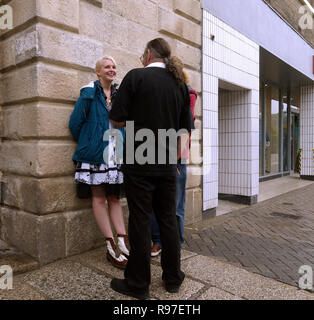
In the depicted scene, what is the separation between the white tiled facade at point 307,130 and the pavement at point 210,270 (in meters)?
6.76

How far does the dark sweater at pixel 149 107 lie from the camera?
2285mm

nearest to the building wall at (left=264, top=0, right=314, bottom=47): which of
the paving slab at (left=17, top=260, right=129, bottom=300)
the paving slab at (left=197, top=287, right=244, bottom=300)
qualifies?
the paving slab at (left=197, top=287, right=244, bottom=300)

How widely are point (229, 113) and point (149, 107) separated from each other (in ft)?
14.8

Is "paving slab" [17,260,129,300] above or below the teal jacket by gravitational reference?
below

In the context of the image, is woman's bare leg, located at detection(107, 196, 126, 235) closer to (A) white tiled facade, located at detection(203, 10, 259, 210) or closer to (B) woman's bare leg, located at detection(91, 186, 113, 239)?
(B) woman's bare leg, located at detection(91, 186, 113, 239)

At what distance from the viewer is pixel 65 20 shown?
10.1 ft

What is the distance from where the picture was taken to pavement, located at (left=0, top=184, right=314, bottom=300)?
2.46 meters

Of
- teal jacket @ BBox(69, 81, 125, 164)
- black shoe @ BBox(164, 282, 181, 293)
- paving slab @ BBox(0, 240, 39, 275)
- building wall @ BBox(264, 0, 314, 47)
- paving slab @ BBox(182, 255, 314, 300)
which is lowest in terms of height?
paving slab @ BBox(182, 255, 314, 300)

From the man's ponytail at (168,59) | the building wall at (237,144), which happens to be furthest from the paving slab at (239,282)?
the building wall at (237,144)

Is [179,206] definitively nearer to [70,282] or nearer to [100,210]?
[100,210]

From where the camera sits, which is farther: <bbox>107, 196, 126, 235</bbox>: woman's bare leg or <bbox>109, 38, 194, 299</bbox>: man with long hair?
<bbox>107, 196, 126, 235</bbox>: woman's bare leg

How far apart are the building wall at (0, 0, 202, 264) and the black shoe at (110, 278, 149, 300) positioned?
0.85 metres

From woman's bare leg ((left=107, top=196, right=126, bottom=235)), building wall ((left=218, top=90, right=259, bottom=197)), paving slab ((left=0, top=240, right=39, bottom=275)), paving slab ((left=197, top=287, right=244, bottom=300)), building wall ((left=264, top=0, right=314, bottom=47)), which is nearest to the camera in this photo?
paving slab ((left=197, top=287, right=244, bottom=300))

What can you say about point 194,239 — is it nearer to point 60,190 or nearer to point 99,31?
point 60,190
